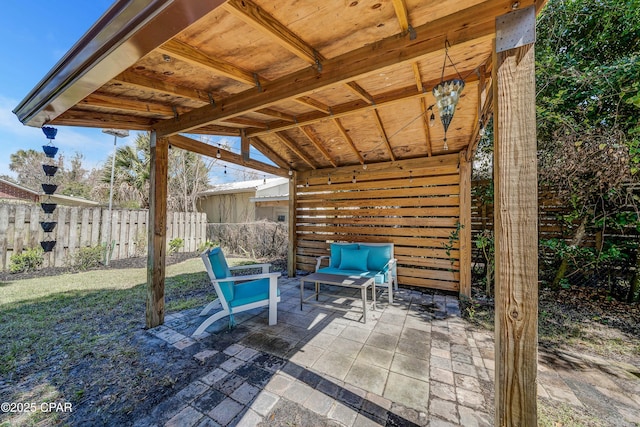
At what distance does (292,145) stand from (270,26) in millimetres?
2979

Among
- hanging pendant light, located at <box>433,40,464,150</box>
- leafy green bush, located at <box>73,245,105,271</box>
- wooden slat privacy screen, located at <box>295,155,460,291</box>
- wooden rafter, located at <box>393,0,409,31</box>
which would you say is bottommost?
leafy green bush, located at <box>73,245,105,271</box>

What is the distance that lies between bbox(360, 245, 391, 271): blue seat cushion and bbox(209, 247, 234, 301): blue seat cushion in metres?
2.48

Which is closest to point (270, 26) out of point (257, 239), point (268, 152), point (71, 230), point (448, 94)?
point (448, 94)

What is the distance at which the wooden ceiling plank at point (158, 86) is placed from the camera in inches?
75.0

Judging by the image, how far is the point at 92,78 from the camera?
1.44m

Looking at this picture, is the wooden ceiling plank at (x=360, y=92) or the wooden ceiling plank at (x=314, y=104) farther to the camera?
the wooden ceiling plank at (x=314, y=104)

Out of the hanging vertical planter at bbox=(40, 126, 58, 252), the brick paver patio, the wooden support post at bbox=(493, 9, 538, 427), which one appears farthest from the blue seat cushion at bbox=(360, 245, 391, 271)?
the hanging vertical planter at bbox=(40, 126, 58, 252)

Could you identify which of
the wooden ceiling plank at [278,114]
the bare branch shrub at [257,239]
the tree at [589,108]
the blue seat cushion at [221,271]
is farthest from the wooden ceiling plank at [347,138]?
the bare branch shrub at [257,239]

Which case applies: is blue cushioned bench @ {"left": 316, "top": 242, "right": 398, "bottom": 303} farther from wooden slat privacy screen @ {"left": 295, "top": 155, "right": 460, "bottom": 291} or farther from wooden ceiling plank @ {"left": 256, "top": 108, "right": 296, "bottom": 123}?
wooden ceiling plank @ {"left": 256, "top": 108, "right": 296, "bottom": 123}

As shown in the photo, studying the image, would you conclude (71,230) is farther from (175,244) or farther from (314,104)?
(314,104)

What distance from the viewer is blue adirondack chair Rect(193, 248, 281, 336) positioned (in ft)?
9.18

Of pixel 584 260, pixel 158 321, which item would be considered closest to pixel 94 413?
pixel 158 321

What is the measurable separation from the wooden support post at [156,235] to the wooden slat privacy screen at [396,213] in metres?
3.21

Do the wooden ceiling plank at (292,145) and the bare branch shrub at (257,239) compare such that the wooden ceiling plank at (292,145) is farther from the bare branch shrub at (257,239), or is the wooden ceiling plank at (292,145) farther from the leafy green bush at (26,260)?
the leafy green bush at (26,260)
